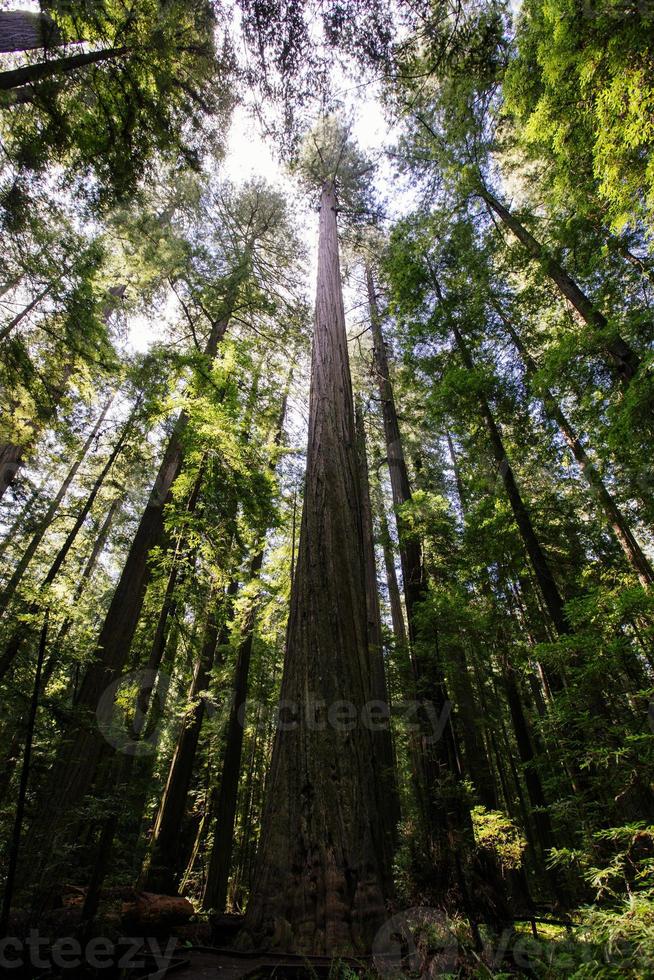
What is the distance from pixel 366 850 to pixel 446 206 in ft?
34.7

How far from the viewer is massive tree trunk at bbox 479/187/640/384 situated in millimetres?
5246

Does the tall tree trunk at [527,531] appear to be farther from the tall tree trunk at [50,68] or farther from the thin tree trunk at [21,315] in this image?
the thin tree trunk at [21,315]

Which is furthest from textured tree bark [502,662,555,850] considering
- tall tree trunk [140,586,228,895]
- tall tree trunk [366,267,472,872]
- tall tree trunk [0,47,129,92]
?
tall tree trunk [0,47,129,92]

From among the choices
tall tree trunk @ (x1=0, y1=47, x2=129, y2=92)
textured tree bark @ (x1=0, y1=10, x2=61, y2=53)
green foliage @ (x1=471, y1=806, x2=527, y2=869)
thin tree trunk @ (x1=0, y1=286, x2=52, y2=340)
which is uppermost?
textured tree bark @ (x1=0, y1=10, x2=61, y2=53)

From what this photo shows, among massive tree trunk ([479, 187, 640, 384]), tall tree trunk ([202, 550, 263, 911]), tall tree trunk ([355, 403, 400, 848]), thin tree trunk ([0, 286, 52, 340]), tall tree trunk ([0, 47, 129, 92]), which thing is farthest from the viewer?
tall tree trunk ([202, 550, 263, 911])

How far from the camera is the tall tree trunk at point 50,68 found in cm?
471

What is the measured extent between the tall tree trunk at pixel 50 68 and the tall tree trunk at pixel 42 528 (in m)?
7.09

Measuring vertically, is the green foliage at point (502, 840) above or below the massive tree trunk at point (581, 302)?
below

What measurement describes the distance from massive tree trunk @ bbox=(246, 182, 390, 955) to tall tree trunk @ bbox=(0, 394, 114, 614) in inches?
296

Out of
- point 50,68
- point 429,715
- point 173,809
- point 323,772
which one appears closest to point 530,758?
point 429,715

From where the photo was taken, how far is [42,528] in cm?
1037

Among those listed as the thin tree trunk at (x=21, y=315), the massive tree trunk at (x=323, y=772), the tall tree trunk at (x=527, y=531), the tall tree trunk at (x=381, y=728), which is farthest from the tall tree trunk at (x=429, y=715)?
the thin tree trunk at (x=21, y=315)

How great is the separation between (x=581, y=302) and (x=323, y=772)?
736 centimetres

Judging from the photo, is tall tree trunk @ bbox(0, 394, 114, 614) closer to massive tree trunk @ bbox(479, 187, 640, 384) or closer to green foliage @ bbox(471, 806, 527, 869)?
green foliage @ bbox(471, 806, 527, 869)
